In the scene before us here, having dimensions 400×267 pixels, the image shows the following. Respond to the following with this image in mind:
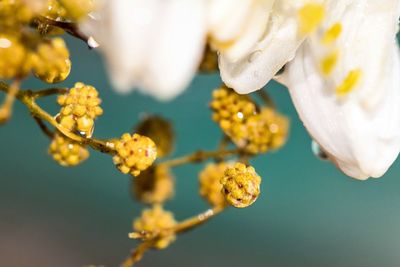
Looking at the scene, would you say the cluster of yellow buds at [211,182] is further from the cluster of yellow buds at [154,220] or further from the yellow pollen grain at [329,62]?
the yellow pollen grain at [329,62]

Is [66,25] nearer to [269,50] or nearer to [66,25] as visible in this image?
[66,25]

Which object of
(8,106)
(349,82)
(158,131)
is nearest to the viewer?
(8,106)

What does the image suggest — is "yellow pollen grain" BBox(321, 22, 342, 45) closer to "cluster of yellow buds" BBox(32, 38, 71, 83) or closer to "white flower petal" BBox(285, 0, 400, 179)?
"white flower petal" BBox(285, 0, 400, 179)

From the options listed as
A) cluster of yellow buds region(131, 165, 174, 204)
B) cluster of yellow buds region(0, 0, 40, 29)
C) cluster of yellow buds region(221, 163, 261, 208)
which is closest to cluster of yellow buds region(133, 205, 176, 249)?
cluster of yellow buds region(131, 165, 174, 204)

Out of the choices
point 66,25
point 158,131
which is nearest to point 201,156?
point 158,131

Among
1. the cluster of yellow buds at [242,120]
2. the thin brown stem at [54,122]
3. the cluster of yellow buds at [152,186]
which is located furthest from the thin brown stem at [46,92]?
the cluster of yellow buds at [152,186]

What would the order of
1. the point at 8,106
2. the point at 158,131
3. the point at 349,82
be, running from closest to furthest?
the point at 8,106 < the point at 349,82 < the point at 158,131
